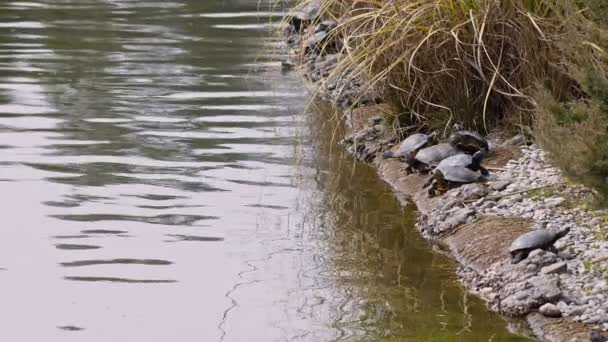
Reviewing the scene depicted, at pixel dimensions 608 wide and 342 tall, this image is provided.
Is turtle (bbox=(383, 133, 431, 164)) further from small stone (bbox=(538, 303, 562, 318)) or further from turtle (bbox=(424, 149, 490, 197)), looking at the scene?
small stone (bbox=(538, 303, 562, 318))

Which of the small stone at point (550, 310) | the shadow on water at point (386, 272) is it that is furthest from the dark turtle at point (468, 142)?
the small stone at point (550, 310)

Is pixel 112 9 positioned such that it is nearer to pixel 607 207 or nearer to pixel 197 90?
pixel 197 90

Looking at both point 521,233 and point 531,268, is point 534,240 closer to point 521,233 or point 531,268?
point 531,268

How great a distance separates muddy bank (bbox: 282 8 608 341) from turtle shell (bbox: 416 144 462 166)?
0.48 feet

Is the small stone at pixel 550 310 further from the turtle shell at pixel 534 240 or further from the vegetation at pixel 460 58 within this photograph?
the vegetation at pixel 460 58

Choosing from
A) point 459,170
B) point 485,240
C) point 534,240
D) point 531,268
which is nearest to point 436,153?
point 459,170

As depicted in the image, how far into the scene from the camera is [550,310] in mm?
5438

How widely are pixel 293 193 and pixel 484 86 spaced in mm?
1437

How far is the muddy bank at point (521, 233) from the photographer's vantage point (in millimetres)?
5469

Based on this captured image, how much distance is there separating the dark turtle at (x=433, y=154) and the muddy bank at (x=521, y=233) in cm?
10

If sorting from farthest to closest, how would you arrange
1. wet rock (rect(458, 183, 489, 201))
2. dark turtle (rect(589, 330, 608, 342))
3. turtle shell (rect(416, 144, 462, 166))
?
1. turtle shell (rect(416, 144, 462, 166))
2. wet rock (rect(458, 183, 489, 201))
3. dark turtle (rect(589, 330, 608, 342))

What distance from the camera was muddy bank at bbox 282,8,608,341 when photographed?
17.9ft

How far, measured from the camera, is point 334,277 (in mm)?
6121

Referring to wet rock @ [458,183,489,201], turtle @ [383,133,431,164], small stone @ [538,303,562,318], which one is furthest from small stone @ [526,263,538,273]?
turtle @ [383,133,431,164]
